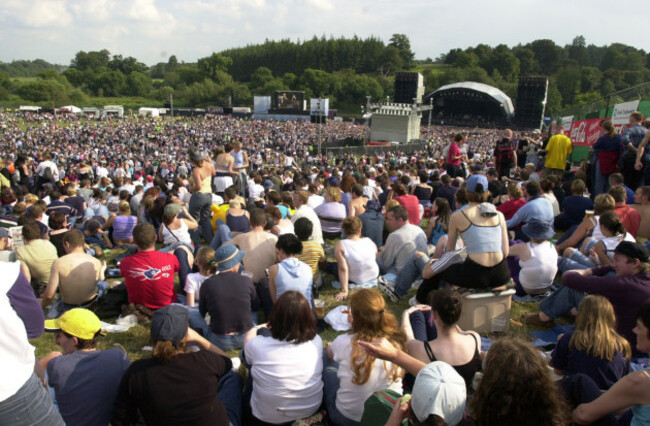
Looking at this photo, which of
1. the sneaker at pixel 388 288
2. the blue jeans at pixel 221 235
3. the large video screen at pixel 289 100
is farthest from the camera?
the large video screen at pixel 289 100

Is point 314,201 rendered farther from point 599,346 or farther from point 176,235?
point 599,346

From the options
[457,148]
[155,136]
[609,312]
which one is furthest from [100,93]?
[609,312]

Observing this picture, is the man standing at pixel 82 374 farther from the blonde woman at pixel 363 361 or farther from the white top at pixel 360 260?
the white top at pixel 360 260

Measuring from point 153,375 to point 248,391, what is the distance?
0.84m

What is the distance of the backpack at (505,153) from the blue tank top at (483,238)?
7.45 metres

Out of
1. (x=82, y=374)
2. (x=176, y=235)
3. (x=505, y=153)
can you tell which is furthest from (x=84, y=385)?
(x=505, y=153)

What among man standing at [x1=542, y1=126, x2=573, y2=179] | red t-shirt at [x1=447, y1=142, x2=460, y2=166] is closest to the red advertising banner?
man standing at [x1=542, y1=126, x2=573, y2=179]

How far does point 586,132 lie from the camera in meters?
12.9

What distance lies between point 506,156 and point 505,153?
82 millimetres

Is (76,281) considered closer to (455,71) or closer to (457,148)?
(457,148)

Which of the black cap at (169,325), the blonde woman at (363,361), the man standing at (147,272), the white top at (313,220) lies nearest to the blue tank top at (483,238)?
the blonde woman at (363,361)

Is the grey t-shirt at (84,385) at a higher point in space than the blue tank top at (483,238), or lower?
lower

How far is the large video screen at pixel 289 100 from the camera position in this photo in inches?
2790

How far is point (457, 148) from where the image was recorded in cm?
1102
